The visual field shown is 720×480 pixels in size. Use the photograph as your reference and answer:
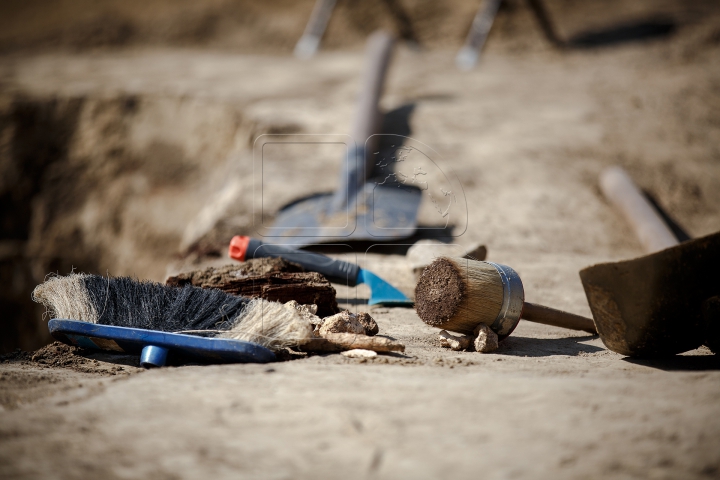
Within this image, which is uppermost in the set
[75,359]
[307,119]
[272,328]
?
[307,119]

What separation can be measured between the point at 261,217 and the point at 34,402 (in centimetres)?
357

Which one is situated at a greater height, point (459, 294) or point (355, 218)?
point (355, 218)

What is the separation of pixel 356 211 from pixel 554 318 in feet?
7.96

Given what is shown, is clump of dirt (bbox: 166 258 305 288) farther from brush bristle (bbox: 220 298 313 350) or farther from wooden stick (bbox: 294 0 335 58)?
wooden stick (bbox: 294 0 335 58)

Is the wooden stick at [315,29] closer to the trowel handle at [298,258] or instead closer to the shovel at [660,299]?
the trowel handle at [298,258]

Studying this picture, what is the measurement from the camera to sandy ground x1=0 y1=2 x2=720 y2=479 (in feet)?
4.90

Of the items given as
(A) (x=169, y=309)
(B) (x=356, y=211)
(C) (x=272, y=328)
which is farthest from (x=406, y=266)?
(A) (x=169, y=309)

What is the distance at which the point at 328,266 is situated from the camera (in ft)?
11.4

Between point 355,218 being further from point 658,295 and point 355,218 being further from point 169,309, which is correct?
point 658,295

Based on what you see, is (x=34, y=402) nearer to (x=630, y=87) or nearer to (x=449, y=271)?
(x=449, y=271)

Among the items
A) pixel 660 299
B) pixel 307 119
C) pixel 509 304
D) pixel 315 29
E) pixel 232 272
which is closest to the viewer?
pixel 660 299

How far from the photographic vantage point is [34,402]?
6.06 ft

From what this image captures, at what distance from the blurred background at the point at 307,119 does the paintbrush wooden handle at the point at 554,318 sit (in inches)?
77.1

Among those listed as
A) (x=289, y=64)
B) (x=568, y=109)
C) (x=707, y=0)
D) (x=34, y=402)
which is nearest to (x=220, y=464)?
(x=34, y=402)
